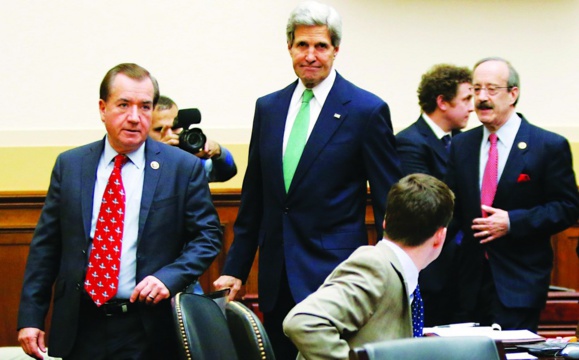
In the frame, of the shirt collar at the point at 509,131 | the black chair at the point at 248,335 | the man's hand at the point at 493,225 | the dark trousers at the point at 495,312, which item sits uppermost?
the shirt collar at the point at 509,131

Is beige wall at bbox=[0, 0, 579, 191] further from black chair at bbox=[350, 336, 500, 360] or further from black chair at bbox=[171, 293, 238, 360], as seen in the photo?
black chair at bbox=[350, 336, 500, 360]

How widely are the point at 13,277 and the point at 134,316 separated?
2303mm

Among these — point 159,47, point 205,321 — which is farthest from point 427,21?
point 205,321

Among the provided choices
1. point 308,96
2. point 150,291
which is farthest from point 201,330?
point 308,96

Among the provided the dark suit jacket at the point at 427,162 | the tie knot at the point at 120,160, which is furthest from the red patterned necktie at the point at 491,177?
the tie knot at the point at 120,160

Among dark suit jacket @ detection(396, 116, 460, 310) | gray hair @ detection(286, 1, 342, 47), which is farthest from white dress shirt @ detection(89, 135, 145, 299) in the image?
dark suit jacket @ detection(396, 116, 460, 310)

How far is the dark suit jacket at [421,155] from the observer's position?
494 centimetres

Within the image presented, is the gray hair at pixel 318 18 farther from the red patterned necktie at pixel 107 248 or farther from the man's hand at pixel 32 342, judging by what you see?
the man's hand at pixel 32 342

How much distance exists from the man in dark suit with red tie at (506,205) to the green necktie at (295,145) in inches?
36.4

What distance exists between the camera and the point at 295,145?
3721 mm

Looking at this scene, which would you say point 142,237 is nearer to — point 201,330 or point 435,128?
point 201,330

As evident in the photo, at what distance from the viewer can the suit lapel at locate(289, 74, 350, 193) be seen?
3.66 meters

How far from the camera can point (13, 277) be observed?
5.57 meters

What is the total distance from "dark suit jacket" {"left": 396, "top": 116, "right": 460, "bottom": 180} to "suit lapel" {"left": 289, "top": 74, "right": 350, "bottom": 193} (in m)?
1.26
